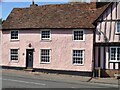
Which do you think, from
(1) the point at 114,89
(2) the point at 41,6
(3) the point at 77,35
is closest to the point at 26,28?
(2) the point at 41,6

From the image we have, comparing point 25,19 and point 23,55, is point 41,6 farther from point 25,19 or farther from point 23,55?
point 23,55

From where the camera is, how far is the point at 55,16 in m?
28.8

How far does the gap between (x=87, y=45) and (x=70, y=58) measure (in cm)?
210

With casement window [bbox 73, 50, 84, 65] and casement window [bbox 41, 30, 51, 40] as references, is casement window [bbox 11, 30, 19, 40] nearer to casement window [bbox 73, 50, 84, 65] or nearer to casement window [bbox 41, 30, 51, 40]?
casement window [bbox 41, 30, 51, 40]

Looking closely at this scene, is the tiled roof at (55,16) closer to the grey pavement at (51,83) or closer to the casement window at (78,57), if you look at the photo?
the casement window at (78,57)

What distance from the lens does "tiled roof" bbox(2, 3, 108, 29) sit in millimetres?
26969

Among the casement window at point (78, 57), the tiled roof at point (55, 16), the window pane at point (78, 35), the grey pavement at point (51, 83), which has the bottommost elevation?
the grey pavement at point (51, 83)

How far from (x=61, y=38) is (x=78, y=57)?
259 centimetres

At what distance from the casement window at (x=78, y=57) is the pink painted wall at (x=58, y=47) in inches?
12.8

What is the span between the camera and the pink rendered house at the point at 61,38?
25.3m

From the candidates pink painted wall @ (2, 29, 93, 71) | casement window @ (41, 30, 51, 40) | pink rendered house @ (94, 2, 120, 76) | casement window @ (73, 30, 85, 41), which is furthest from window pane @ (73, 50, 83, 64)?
casement window @ (41, 30, 51, 40)

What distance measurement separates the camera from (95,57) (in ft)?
83.5

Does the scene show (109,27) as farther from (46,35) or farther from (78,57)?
(46,35)

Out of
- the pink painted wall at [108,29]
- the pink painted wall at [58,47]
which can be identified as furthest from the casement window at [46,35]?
the pink painted wall at [108,29]
